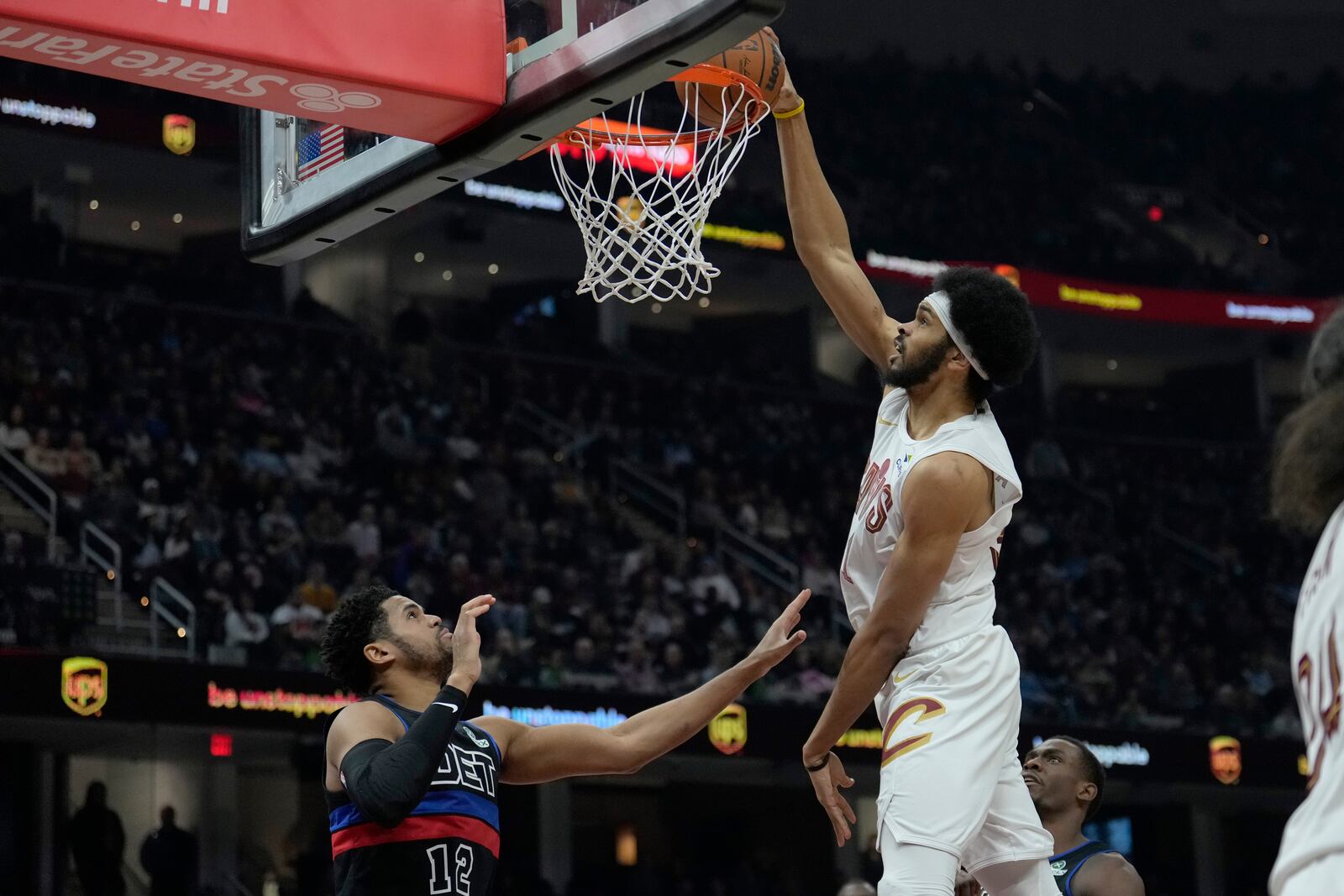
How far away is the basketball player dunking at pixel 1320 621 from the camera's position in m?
2.33

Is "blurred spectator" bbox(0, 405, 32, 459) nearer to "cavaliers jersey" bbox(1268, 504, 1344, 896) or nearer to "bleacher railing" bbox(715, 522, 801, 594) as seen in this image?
"bleacher railing" bbox(715, 522, 801, 594)

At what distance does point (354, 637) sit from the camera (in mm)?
4328

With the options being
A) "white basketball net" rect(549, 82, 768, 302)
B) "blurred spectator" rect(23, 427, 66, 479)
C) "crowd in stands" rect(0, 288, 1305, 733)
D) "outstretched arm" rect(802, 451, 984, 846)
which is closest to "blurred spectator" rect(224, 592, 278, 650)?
"crowd in stands" rect(0, 288, 1305, 733)

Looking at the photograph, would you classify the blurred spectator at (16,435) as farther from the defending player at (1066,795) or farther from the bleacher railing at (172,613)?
the defending player at (1066,795)

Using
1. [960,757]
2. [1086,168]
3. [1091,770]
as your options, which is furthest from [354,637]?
[1086,168]

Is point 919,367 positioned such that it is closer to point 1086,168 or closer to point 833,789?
point 833,789

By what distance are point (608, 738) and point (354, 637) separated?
0.68 meters

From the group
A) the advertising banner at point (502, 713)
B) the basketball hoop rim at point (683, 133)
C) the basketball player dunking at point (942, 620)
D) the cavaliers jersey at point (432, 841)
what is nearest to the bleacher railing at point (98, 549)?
the advertising banner at point (502, 713)

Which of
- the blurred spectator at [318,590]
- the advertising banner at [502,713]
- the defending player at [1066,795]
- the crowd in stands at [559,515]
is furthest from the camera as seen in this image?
the crowd in stands at [559,515]

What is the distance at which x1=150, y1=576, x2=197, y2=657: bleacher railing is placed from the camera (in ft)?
47.0

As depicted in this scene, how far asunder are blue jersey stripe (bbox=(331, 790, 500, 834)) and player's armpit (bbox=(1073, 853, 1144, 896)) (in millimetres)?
2041

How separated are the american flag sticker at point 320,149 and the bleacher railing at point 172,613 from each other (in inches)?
385

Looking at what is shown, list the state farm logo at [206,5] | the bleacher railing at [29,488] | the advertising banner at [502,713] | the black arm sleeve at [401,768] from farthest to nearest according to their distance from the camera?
1. the bleacher railing at [29,488]
2. the advertising banner at [502,713]
3. the state farm logo at [206,5]
4. the black arm sleeve at [401,768]

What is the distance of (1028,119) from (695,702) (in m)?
26.8
